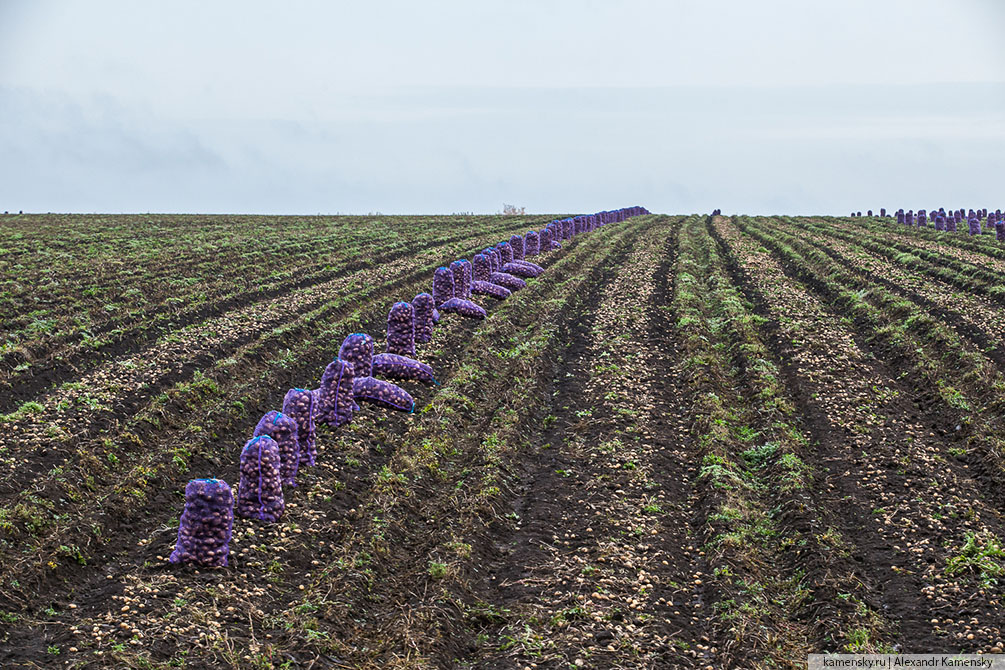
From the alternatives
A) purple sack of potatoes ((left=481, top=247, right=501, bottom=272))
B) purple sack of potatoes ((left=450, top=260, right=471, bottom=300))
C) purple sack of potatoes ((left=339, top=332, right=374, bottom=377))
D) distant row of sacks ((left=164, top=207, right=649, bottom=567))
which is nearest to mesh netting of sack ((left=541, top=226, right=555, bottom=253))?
purple sack of potatoes ((left=481, top=247, right=501, bottom=272))

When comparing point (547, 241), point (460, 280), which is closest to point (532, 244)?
point (547, 241)

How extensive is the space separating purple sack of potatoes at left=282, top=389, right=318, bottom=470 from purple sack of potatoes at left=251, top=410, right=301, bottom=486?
24.1 inches

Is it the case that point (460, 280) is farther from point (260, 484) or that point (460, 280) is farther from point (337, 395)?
point (260, 484)

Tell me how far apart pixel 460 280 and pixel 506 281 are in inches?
180

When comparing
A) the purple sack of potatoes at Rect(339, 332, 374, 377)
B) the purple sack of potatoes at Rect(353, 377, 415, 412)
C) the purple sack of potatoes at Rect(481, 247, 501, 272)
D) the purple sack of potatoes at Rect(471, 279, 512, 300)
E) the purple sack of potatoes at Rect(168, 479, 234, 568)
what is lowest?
the purple sack of potatoes at Rect(168, 479, 234, 568)

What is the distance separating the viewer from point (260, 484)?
11406 mm

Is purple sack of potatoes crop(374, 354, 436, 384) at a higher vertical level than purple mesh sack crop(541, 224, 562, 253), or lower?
lower

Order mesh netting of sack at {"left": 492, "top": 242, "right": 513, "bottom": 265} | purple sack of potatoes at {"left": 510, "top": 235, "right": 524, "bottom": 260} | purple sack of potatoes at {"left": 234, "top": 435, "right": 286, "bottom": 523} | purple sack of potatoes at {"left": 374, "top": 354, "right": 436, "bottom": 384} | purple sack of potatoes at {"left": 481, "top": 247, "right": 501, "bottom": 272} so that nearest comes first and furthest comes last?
purple sack of potatoes at {"left": 234, "top": 435, "right": 286, "bottom": 523}
purple sack of potatoes at {"left": 374, "top": 354, "right": 436, "bottom": 384}
purple sack of potatoes at {"left": 481, "top": 247, "right": 501, "bottom": 272}
mesh netting of sack at {"left": 492, "top": 242, "right": 513, "bottom": 265}
purple sack of potatoes at {"left": 510, "top": 235, "right": 524, "bottom": 260}

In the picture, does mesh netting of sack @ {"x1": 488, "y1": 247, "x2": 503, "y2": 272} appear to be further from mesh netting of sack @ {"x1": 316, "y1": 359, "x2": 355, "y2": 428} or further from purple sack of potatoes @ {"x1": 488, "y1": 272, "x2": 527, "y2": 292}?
mesh netting of sack @ {"x1": 316, "y1": 359, "x2": 355, "y2": 428}

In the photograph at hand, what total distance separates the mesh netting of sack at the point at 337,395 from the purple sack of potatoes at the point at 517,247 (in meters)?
19.0

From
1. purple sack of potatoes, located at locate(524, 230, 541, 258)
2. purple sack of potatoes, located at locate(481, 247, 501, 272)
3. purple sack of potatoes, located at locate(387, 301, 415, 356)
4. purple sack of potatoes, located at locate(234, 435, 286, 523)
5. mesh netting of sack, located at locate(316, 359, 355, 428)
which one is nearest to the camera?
purple sack of potatoes, located at locate(234, 435, 286, 523)

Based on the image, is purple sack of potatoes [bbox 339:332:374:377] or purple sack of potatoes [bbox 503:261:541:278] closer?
purple sack of potatoes [bbox 339:332:374:377]

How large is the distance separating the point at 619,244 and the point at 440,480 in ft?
98.8

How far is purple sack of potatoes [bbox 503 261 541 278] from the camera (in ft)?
101
